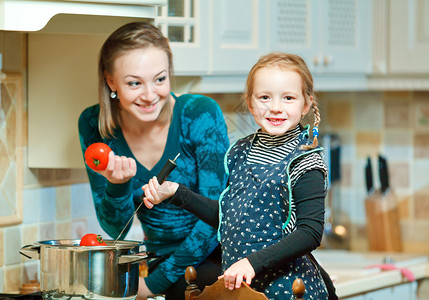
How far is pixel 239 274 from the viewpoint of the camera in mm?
1202

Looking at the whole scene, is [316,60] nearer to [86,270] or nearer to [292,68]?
[292,68]

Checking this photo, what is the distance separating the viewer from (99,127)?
1.58m

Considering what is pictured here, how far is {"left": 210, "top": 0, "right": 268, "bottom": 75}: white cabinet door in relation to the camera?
81.0 inches

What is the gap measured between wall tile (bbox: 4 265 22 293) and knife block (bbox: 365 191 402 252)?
1560 millimetres

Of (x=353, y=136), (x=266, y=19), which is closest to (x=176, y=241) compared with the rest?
(x=266, y=19)

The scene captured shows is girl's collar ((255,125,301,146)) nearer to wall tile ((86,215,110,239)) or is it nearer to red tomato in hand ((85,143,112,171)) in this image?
red tomato in hand ((85,143,112,171))

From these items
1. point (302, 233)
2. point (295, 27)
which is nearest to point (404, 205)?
point (295, 27)

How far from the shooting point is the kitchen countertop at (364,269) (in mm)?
2295

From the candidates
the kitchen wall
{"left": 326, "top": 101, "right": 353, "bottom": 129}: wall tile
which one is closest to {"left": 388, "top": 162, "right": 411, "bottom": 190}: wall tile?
the kitchen wall

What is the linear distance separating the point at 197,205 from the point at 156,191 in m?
0.09

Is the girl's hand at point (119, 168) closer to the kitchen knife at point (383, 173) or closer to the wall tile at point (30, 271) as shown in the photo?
the wall tile at point (30, 271)

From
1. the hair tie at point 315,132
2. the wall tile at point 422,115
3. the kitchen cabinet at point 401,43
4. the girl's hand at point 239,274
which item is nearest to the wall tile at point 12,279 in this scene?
the girl's hand at point 239,274

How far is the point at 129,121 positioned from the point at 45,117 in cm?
30

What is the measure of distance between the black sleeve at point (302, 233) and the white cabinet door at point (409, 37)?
5.00 feet
